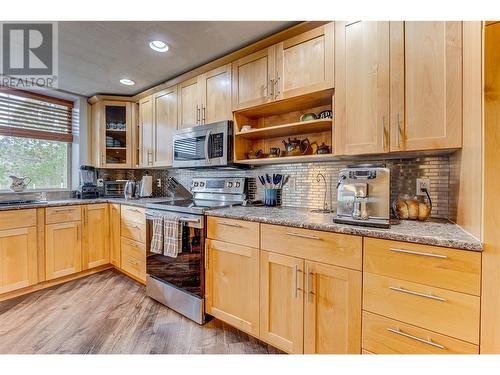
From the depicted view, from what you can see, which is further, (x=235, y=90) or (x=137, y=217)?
(x=137, y=217)

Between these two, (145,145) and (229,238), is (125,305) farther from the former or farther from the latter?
(145,145)

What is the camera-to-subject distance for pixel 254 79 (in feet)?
6.39

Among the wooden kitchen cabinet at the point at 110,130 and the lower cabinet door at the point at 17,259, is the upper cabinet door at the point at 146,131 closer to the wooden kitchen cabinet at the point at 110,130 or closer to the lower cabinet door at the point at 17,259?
the wooden kitchen cabinet at the point at 110,130

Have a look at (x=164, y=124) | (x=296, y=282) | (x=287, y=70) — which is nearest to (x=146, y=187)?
(x=164, y=124)

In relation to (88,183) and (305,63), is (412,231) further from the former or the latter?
(88,183)

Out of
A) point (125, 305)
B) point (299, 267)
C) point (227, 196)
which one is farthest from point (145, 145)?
point (299, 267)

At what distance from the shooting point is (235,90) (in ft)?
6.77

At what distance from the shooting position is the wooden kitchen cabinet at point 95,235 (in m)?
2.67

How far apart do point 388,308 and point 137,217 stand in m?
2.31

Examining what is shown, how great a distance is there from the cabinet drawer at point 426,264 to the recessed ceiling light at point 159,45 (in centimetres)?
214

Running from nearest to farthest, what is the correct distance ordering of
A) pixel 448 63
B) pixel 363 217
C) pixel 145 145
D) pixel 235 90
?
pixel 448 63 < pixel 363 217 < pixel 235 90 < pixel 145 145

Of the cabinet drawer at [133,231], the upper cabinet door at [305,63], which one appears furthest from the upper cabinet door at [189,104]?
the cabinet drawer at [133,231]

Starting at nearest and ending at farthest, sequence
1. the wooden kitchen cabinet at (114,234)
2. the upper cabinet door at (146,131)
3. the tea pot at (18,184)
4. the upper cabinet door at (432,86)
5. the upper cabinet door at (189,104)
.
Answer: the upper cabinet door at (432,86) < the upper cabinet door at (189,104) < the tea pot at (18,184) < the wooden kitchen cabinet at (114,234) < the upper cabinet door at (146,131)

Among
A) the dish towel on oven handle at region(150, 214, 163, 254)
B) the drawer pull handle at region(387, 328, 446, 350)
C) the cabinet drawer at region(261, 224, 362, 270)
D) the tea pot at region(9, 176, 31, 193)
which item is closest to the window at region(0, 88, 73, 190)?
the tea pot at region(9, 176, 31, 193)
